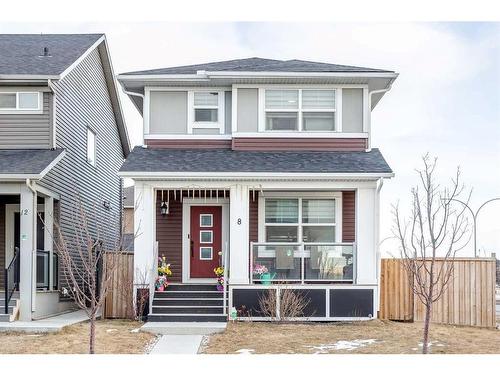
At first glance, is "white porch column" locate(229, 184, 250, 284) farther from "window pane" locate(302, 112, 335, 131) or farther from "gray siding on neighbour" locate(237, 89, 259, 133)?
"window pane" locate(302, 112, 335, 131)

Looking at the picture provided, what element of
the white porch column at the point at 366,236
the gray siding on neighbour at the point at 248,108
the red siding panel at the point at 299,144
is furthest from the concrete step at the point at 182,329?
the gray siding on neighbour at the point at 248,108

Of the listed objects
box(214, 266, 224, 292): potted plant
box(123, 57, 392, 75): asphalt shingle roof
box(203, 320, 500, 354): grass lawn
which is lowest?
box(203, 320, 500, 354): grass lawn

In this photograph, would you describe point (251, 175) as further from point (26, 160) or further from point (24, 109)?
point (24, 109)

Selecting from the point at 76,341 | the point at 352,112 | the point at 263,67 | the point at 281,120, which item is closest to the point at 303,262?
the point at 281,120

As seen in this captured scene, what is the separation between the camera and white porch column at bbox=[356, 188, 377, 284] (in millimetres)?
15305

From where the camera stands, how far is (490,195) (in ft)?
93.5

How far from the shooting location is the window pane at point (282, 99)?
55.3 ft

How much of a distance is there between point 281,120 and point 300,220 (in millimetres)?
2485

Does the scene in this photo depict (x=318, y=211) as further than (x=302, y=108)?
No

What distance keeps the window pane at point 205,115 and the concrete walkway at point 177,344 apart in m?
5.95

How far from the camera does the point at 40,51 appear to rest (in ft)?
59.6

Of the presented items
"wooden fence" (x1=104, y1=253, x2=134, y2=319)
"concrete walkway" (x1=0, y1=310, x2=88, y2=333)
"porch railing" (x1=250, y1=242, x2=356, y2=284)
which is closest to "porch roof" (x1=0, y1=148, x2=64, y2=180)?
"wooden fence" (x1=104, y1=253, x2=134, y2=319)

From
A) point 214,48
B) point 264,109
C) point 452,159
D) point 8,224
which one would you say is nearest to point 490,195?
point 452,159

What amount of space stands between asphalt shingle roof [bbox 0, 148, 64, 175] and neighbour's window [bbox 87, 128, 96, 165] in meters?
3.79
